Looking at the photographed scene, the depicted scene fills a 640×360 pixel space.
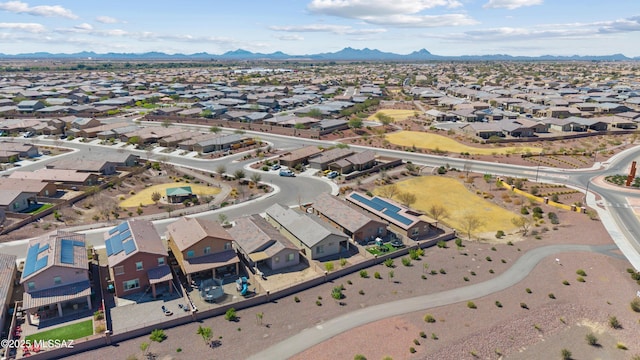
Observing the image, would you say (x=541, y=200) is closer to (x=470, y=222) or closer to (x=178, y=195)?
(x=470, y=222)

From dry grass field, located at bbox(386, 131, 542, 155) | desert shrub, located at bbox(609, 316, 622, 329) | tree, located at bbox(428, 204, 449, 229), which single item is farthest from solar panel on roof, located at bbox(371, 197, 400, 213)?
dry grass field, located at bbox(386, 131, 542, 155)

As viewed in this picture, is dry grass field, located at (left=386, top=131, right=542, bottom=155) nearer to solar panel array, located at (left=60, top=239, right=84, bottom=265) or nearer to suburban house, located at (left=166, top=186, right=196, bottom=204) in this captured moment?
suburban house, located at (left=166, top=186, right=196, bottom=204)

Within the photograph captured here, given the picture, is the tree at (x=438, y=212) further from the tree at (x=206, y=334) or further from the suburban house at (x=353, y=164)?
the tree at (x=206, y=334)

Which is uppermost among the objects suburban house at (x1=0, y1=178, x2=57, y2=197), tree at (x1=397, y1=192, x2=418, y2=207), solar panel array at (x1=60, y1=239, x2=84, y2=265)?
solar panel array at (x1=60, y1=239, x2=84, y2=265)

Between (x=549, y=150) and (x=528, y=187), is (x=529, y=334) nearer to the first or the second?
(x=528, y=187)

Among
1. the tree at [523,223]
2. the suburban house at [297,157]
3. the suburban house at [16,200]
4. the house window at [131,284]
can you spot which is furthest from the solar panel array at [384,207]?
the suburban house at [16,200]
